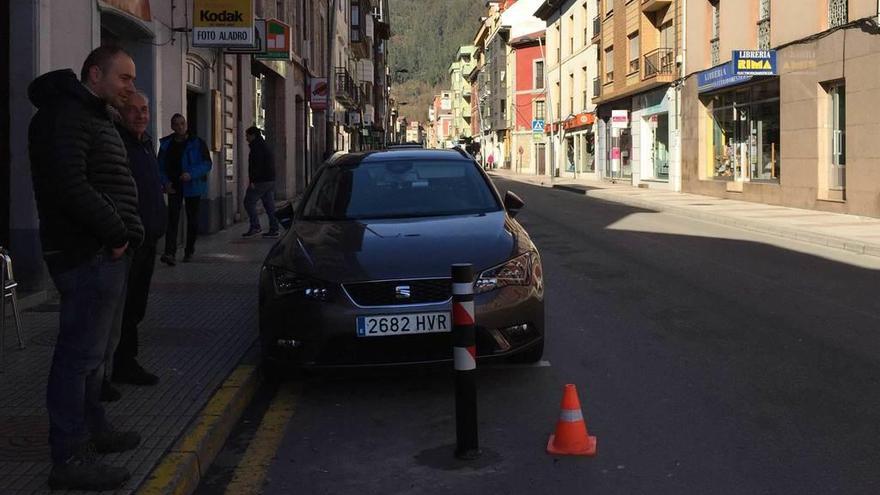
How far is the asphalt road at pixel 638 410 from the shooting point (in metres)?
3.87

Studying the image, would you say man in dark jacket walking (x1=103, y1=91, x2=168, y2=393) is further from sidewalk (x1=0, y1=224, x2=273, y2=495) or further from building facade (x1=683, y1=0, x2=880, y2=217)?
building facade (x1=683, y1=0, x2=880, y2=217)

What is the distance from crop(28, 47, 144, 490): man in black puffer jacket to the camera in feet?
10.7

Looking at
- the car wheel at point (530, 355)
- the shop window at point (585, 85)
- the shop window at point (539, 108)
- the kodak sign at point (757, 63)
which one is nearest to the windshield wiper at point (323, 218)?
the car wheel at point (530, 355)

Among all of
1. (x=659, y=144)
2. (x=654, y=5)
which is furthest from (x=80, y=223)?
(x=659, y=144)

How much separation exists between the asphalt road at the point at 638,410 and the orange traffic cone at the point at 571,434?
7 cm

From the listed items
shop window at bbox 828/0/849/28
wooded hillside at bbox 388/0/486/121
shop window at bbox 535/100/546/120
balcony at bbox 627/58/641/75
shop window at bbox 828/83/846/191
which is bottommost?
shop window at bbox 828/83/846/191

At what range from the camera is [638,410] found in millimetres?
4855

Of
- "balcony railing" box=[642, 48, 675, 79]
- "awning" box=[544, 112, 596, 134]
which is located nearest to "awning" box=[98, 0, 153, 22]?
"balcony railing" box=[642, 48, 675, 79]

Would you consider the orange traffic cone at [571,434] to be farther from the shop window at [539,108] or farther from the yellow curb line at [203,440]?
the shop window at [539,108]

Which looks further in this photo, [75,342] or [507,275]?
[507,275]

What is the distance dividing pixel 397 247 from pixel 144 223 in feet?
4.93

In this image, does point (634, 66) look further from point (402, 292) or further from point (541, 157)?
point (402, 292)

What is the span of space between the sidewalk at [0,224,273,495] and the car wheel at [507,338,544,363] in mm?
1857

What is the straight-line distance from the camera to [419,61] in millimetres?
185625
